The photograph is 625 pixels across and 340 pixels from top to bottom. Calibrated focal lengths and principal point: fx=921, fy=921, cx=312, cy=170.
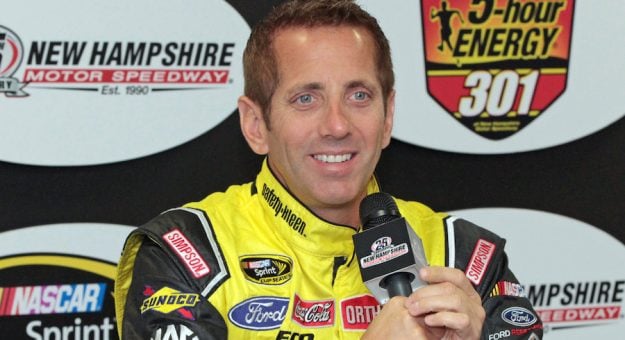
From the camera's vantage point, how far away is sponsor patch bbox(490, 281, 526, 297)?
4.93ft

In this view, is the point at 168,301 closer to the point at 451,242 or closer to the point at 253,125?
the point at 253,125

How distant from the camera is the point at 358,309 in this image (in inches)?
58.4

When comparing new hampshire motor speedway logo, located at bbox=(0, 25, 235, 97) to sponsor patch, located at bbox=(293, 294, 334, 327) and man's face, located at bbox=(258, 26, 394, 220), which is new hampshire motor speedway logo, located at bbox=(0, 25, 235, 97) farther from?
sponsor patch, located at bbox=(293, 294, 334, 327)

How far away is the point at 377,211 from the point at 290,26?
0.40m

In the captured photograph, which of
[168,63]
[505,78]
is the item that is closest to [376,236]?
[168,63]

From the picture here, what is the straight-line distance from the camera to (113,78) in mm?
1934

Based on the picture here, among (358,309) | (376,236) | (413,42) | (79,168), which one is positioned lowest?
(358,309)

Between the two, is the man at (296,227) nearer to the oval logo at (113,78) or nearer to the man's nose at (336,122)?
the man's nose at (336,122)

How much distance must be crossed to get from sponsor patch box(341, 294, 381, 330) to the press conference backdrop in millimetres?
640

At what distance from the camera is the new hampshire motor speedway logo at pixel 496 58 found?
2107mm

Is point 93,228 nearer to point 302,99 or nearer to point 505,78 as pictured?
point 302,99

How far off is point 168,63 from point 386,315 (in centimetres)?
101

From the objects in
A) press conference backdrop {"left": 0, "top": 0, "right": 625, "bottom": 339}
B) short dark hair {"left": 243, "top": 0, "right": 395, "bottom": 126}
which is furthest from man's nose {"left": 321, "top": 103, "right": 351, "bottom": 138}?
press conference backdrop {"left": 0, "top": 0, "right": 625, "bottom": 339}

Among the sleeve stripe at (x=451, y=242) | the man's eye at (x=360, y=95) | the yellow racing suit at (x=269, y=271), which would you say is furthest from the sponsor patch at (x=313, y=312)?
the man's eye at (x=360, y=95)
